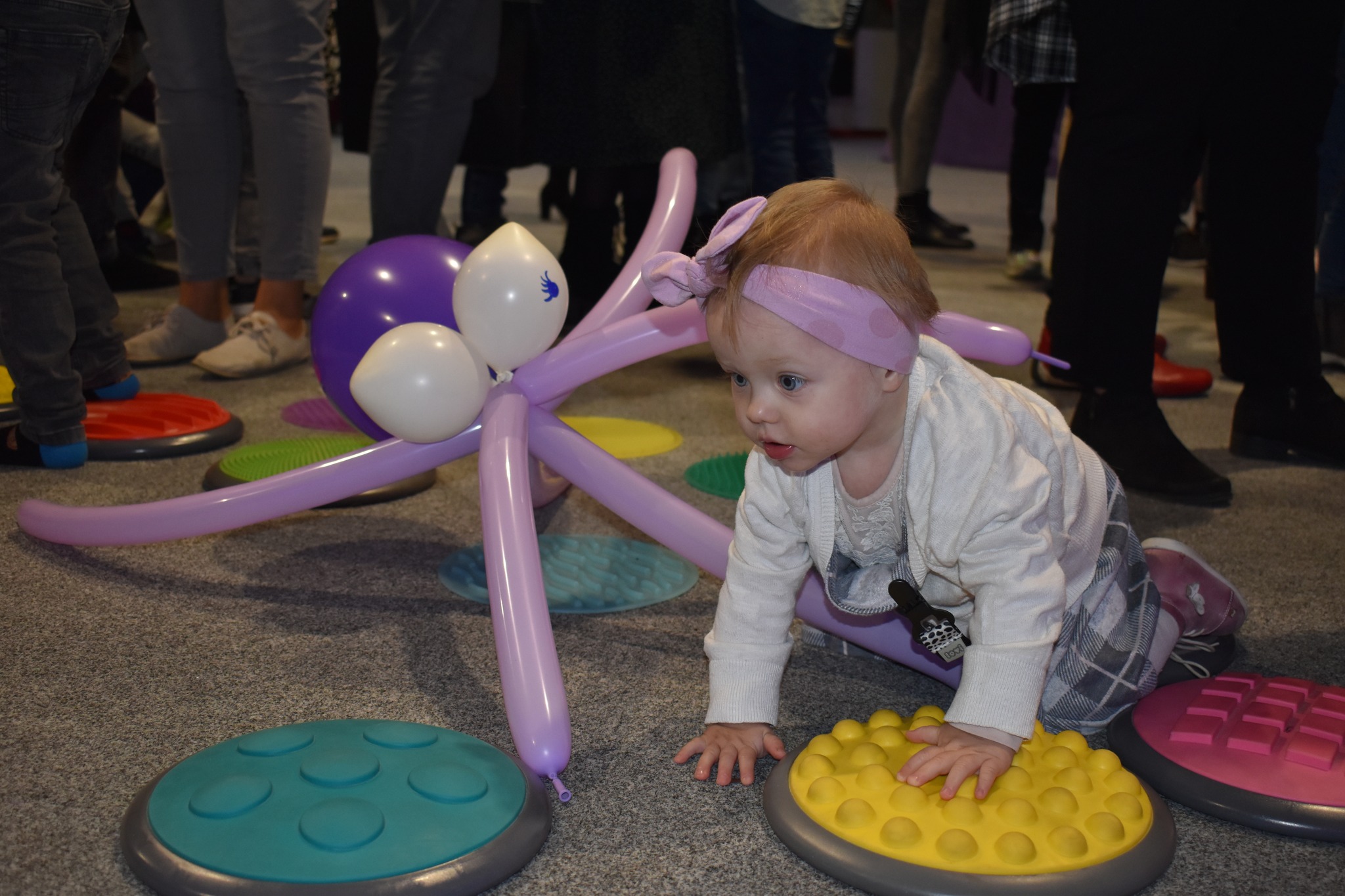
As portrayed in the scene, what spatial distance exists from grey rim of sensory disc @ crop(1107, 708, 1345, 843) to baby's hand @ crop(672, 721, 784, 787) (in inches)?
10.2

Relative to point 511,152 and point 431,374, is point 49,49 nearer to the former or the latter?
point 431,374

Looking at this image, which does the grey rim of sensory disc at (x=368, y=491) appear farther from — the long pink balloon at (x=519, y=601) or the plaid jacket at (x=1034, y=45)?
the plaid jacket at (x=1034, y=45)

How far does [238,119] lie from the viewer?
74.2 inches

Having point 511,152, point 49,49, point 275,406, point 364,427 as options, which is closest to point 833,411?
point 364,427

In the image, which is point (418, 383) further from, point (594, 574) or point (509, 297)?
point (594, 574)

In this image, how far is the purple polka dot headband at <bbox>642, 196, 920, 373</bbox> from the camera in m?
0.77

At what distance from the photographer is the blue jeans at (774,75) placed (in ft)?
6.91

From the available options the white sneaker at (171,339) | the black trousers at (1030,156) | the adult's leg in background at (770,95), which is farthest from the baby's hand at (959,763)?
the black trousers at (1030,156)

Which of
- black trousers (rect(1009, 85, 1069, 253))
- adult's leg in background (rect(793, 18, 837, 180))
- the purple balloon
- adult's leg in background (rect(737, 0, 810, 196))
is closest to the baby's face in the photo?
A: the purple balloon

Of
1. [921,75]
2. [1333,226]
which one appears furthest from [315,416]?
[921,75]

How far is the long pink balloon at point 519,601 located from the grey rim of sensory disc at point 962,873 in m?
0.17

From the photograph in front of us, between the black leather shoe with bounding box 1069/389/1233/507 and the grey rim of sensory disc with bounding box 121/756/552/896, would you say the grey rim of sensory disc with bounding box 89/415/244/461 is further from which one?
the black leather shoe with bounding box 1069/389/1233/507

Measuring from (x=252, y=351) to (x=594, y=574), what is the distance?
3.31 feet

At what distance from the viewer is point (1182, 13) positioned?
129 cm
